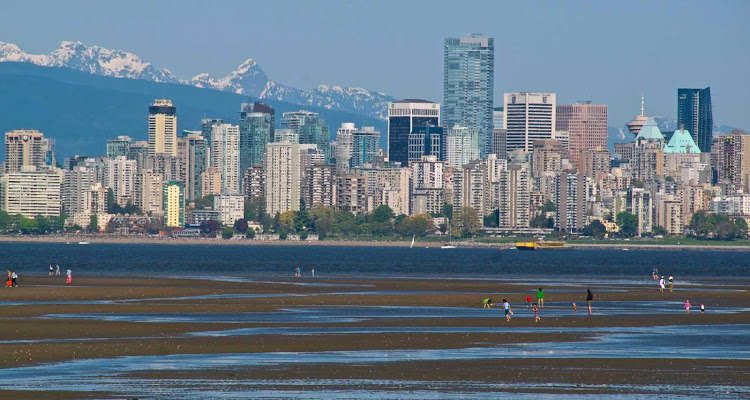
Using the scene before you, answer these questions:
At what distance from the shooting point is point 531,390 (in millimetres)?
43875

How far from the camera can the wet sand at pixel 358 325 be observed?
47188mm

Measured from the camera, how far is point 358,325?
6612cm

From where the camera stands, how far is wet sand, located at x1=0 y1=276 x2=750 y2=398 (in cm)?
4719

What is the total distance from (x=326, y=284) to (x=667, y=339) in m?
51.5

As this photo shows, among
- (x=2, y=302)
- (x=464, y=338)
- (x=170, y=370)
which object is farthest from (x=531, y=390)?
(x=2, y=302)

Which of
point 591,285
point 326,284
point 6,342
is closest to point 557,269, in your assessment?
point 591,285

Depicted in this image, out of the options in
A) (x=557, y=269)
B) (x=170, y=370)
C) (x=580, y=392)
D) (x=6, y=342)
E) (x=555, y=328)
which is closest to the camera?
(x=580, y=392)

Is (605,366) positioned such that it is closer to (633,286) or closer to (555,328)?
(555,328)

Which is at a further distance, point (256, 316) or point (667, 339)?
point (256, 316)

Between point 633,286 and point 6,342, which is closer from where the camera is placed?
point 6,342

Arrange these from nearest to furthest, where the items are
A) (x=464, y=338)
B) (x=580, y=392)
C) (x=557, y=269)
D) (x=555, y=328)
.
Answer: (x=580, y=392)
(x=464, y=338)
(x=555, y=328)
(x=557, y=269)

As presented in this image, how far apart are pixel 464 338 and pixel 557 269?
101634 mm

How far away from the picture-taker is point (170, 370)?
47.8 m

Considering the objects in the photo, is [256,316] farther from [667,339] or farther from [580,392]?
[580,392]
